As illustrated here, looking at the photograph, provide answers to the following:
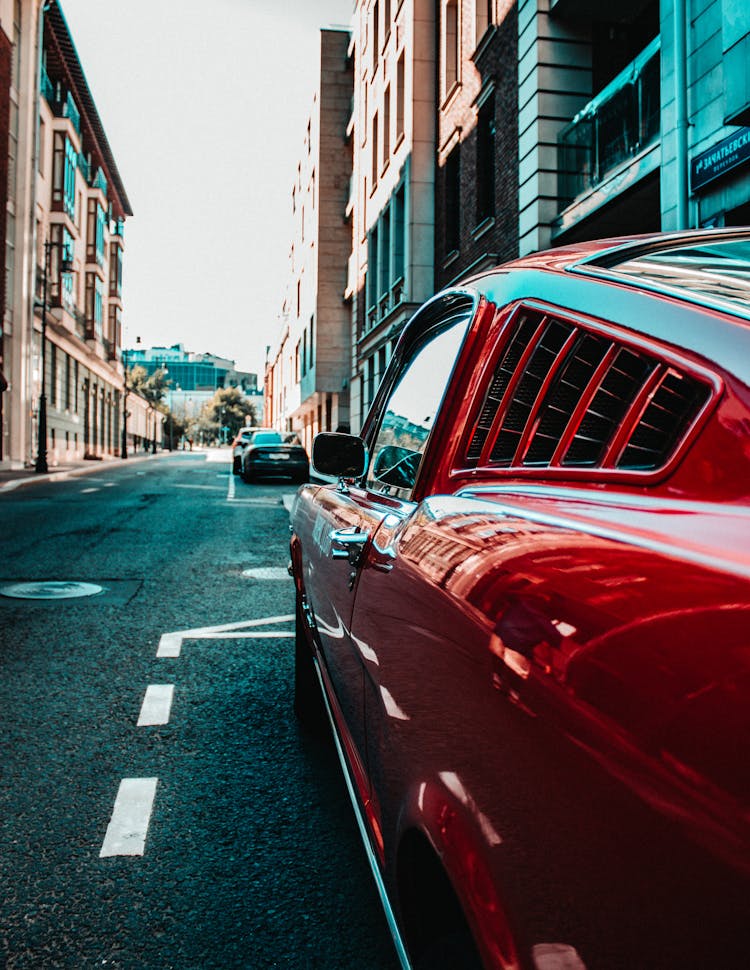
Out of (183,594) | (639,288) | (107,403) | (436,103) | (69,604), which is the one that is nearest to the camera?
(639,288)

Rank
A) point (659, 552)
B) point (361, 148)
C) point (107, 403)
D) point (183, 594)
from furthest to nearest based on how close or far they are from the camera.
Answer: point (107, 403) < point (361, 148) < point (183, 594) < point (659, 552)

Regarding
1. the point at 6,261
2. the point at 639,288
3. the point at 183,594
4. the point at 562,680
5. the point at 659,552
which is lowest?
the point at 183,594

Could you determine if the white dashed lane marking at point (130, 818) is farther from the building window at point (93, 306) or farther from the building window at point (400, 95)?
the building window at point (93, 306)

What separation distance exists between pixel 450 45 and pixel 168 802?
20788 mm

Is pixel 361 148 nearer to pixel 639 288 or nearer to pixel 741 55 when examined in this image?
pixel 741 55

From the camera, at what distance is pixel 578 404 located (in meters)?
1.43

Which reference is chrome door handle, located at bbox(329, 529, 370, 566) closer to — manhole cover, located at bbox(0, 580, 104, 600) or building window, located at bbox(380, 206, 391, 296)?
manhole cover, located at bbox(0, 580, 104, 600)

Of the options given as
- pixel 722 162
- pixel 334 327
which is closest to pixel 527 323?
pixel 722 162

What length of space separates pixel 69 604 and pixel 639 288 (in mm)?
6412

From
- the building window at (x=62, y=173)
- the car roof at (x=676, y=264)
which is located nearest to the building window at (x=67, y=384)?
the building window at (x=62, y=173)

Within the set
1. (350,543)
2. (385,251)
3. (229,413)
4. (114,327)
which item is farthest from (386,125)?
(229,413)

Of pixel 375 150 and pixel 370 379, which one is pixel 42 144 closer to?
pixel 375 150

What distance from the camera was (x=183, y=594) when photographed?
24.9ft

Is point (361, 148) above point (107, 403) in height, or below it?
above
